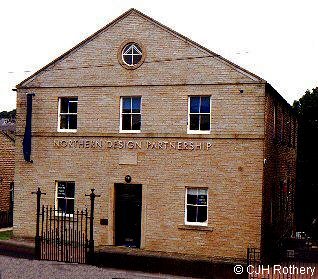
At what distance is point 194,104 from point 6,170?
1310cm

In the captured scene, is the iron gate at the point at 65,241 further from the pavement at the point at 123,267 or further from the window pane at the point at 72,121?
the window pane at the point at 72,121

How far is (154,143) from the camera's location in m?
20.3

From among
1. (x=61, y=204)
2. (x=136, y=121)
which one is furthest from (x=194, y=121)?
(x=61, y=204)

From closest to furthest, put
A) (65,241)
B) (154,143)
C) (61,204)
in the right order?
(154,143) → (65,241) → (61,204)

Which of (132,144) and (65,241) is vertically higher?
(132,144)

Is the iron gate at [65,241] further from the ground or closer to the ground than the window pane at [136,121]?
closer to the ground

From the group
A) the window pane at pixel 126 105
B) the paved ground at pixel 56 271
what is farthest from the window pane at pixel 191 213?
the window pane at pixel 126 105

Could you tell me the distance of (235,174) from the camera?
1906cm

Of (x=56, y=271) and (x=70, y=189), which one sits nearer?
(x=56, y=271)

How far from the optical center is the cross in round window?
20828 mm

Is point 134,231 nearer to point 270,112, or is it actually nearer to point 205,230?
point 205,230

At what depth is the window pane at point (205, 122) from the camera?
778 inches

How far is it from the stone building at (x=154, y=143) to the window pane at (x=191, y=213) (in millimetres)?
42

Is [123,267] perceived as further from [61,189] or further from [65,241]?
[61,189]
